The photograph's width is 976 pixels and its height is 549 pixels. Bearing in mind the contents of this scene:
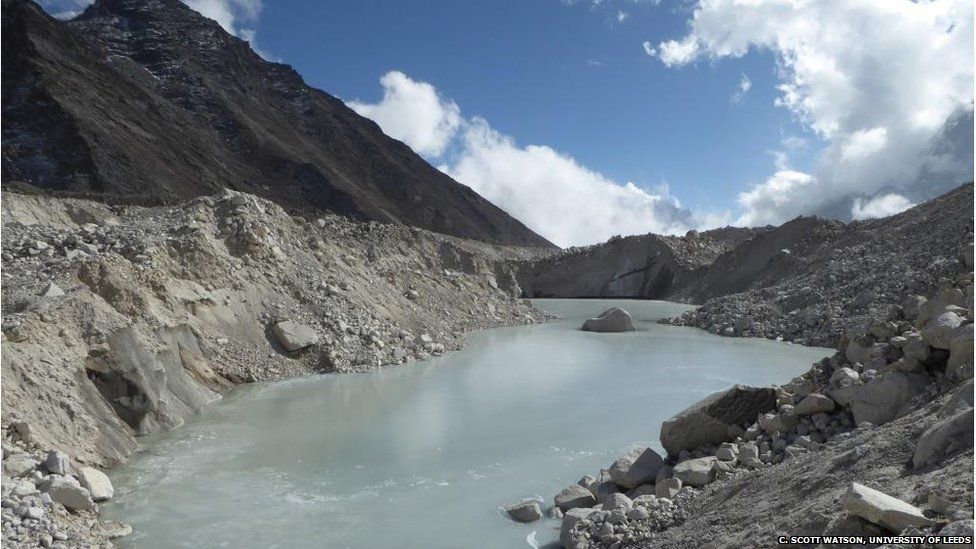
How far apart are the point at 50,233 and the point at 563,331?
62.7ft

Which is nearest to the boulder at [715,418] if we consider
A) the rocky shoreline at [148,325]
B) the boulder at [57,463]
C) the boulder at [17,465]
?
the rocky shoreline at [148,325]

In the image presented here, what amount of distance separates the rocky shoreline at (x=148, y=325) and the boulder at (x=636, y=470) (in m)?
5.14

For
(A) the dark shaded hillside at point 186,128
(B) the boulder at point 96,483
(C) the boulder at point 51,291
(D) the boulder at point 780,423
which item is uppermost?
(A) the dark shaded hillside at point 186,128

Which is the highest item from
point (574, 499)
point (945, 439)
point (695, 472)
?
point (945, 439)

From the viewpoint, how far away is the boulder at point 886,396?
650cm

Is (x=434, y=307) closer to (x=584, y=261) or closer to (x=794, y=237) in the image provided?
(x=794, y=237)

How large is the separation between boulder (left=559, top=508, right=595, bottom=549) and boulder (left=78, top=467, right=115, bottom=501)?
4901 mm

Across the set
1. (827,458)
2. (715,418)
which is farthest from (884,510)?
(715,418)

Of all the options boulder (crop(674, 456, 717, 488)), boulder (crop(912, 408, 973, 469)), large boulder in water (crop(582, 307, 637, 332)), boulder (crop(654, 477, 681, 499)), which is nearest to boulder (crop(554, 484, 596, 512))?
boulder (crop(654, 477, 681, 499))

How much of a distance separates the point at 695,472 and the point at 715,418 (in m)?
1.24

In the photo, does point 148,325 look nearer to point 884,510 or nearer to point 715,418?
point 715,418

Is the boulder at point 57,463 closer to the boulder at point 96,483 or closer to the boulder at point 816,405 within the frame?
the boulder at point 96,483

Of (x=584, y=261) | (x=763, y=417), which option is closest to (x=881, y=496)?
(x=763, y=417)

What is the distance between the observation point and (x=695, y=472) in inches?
268
